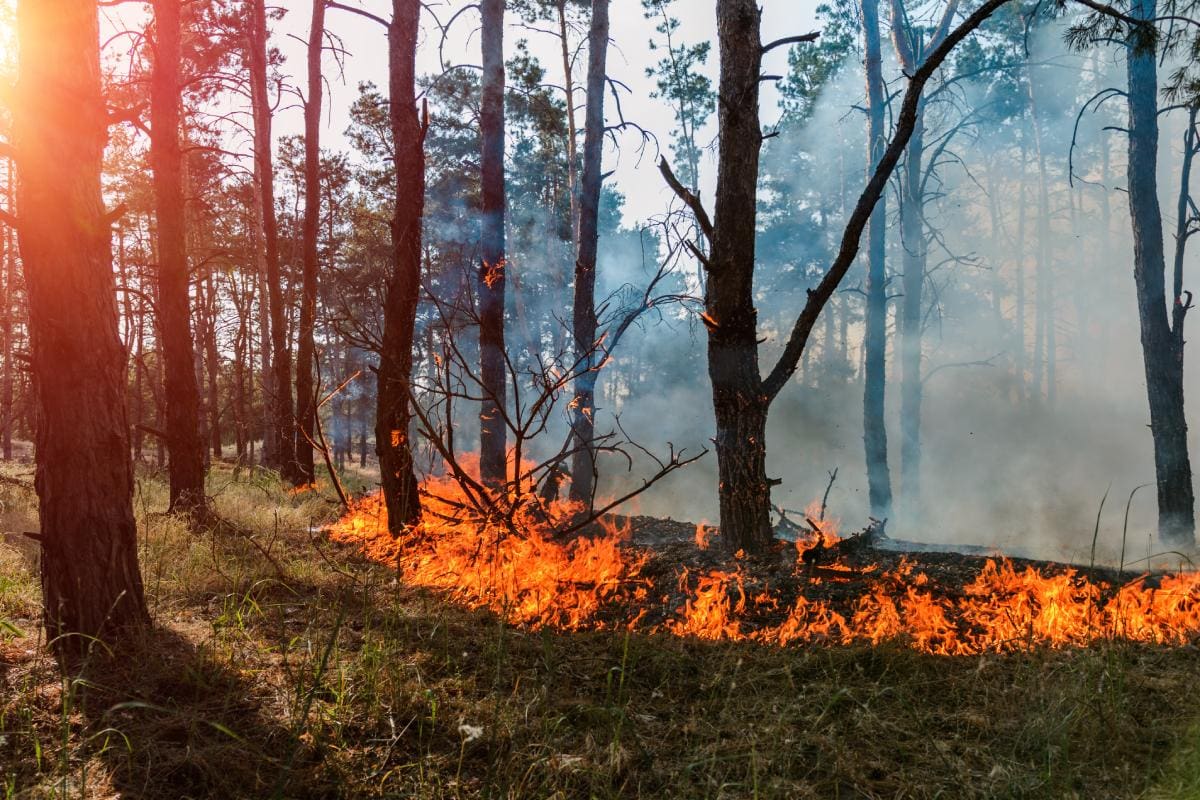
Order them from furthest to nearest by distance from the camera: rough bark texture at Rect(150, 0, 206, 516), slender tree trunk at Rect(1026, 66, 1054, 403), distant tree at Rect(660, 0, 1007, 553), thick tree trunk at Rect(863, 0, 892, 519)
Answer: slender tree trunk at Rect(1026, 66, 1054, 403) < thick tree trunk at Rect(863, 0, 892, 519) < rough bark texture at Rect(150, 0, 206, 516) < distant tree at Rect(660, 0, 1007, 553)

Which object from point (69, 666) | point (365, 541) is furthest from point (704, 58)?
point (69, 666)

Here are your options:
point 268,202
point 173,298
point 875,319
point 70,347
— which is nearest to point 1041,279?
point 875,319

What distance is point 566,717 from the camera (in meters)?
2.88

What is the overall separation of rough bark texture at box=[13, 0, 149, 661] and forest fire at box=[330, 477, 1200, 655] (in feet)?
7.19

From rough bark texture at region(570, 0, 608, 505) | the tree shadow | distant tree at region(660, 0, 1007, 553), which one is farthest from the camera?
rough bark texture at region(570, 0, 608, 505)

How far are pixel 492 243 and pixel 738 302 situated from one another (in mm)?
4679

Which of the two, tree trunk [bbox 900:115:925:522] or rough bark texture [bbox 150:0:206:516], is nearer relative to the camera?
rough bark texture [bbox 150:0:206:516]

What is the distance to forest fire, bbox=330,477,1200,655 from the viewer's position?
3912 millimetres

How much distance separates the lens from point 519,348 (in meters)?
24.1

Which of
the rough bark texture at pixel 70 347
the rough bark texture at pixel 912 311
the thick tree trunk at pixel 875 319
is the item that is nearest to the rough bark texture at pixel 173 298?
the rough bark texture at pixel 70 347

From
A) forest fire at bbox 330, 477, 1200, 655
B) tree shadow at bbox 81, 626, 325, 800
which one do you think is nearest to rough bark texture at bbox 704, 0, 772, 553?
forest fire at bbox 330, 477, 1200, 655

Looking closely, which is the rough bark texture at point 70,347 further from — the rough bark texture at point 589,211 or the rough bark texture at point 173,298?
the rough bark texture at point 589,211

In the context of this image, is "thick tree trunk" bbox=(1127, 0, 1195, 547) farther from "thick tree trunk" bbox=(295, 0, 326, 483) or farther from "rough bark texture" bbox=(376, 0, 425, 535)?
"thick tree trunk" bbox=(295, 0, 326, 483)

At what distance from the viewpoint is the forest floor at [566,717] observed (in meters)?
2.38
